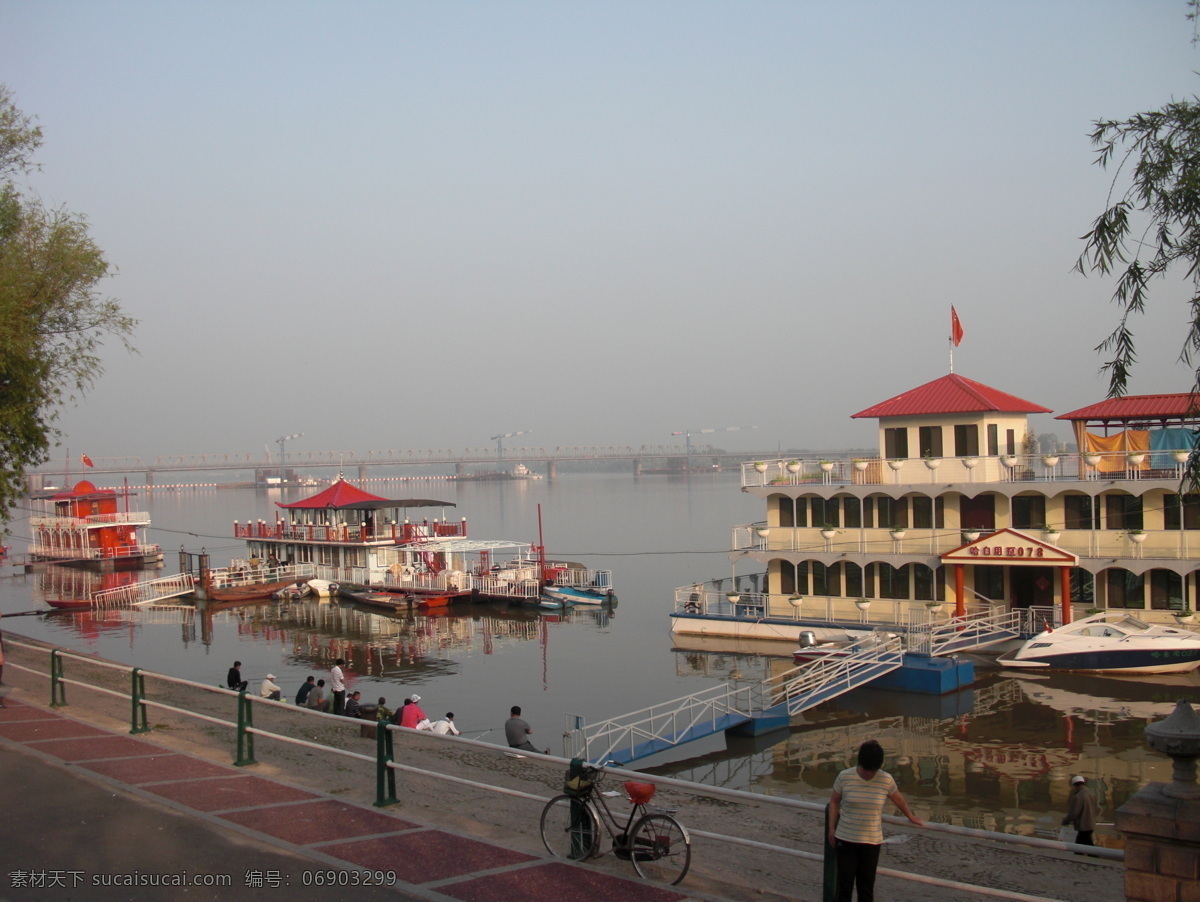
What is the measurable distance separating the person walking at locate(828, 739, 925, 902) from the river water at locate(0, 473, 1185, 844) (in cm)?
1016

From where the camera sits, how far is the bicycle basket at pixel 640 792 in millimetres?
8789

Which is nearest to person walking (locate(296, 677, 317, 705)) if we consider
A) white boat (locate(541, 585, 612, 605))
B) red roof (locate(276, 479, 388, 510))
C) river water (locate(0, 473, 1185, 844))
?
river water (locate(0, 473, 1185, 844))

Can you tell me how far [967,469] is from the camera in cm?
3127

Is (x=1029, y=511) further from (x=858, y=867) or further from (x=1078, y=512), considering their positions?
(x=858, y=867)

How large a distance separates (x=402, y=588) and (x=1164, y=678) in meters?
35.0

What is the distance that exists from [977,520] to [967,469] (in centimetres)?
172

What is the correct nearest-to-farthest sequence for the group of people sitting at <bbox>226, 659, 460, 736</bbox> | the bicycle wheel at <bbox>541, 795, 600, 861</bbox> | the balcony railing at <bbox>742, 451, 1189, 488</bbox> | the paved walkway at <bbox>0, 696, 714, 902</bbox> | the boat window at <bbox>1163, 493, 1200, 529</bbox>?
the paved walkway at <bbox>0, 696, 714, 902</bbox>, the bicycle wheel at <bbox>541, 795, 600, 861</bbox>, the group of people sitting at <bbox>226, 659, 460, 736</bbox>, the boat window at <bbox>1163, 493, 1200, 529</bbox>, the balcony railing at <bbox>742, 451, 1189, 488</bbox>

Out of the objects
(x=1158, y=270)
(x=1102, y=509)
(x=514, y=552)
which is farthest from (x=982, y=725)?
(x=514, y=552)

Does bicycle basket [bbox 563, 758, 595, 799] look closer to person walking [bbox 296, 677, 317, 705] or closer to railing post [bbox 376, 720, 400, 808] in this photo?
railing post [bbox 376, 720, 400, 808]

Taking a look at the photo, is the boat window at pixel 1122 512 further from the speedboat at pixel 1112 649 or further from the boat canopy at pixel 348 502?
the boat canopy at pixel 348 502

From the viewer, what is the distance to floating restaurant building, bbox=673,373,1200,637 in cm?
2852

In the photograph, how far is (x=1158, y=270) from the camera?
8.75m

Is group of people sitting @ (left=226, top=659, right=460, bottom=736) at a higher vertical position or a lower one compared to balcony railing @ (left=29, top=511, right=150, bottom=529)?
lower

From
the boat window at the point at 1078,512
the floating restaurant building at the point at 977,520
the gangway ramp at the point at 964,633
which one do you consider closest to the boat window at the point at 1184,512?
the floating restaurant building at the point at 977,520
